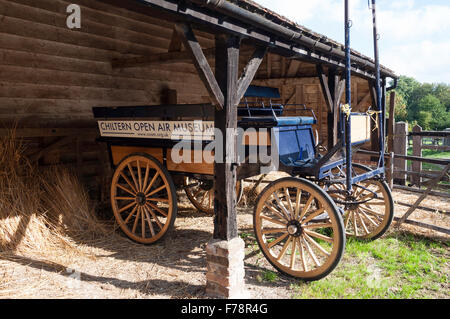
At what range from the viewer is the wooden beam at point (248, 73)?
12.5 ft

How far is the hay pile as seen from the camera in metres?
4.55

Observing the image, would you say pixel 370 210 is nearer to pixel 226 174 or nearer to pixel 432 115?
pixel 226 174

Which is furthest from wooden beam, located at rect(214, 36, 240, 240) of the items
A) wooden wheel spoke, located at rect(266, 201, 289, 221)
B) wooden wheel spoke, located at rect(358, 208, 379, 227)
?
wooden wheel spoke, located at rect(358, 208, 379, 227)

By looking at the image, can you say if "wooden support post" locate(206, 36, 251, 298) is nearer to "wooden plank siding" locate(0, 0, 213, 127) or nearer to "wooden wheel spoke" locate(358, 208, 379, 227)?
"wooden wheel spoke" locate(358, 208, 379, 227)

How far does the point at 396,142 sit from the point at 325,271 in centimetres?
730

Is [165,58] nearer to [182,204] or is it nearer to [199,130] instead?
[199,130]

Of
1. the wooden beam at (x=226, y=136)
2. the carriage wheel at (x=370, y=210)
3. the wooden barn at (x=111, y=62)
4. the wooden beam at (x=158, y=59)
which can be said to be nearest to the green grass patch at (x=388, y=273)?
the carriage wheel at (x=370, y=210)

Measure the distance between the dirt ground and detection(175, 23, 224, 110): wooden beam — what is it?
2.08 meters

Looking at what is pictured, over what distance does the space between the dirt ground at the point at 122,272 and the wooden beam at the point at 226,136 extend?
0.73m

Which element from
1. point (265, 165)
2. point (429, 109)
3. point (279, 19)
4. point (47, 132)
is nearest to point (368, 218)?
point (265, 165)

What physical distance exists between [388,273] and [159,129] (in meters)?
3.40

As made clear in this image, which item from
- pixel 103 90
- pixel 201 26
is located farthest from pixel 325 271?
pixel 103 90

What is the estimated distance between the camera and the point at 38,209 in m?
5.00

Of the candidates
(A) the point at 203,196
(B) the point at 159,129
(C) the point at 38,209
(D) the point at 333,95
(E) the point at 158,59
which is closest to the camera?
(B) the point at 159,129
